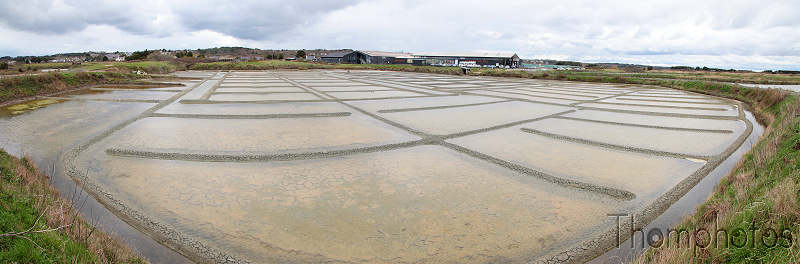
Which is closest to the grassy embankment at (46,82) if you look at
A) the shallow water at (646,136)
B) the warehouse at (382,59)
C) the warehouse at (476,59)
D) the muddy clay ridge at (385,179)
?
the muddy clay ridge at (385,179)

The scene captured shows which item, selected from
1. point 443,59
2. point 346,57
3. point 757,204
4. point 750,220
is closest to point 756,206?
point 757,204

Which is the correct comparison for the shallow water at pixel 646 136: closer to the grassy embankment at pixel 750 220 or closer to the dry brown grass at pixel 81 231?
the grassy embankment at pixel 750 220

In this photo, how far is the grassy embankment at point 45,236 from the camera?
2.77 meters

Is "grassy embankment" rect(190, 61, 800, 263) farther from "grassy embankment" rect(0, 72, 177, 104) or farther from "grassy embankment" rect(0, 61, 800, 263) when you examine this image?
"grassy embankment" rect(0, 72, 177, 104)

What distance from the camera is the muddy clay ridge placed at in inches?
161

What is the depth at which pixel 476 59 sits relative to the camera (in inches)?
2741

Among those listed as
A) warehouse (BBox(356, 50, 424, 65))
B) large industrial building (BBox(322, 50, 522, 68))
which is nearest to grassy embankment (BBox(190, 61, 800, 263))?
large industrial building (BBox(322, 50, 522, 68))

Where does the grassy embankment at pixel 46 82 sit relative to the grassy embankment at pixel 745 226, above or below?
above

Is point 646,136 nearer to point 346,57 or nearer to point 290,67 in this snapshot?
point 290,67

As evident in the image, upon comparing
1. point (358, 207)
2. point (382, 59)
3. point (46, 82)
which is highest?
point (382, 59)

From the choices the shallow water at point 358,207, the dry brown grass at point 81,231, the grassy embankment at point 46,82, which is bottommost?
the shallow water at point 358,207

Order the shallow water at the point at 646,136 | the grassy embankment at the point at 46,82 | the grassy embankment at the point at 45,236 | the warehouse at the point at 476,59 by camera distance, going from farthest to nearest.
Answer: the warehouse at the point at 476,59
the grassy embankment at the point at 46,82
the shallow water at the point at 646,136
the grassy embankment at the point at 45,236

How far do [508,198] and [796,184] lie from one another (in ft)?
10.7

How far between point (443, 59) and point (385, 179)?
71505mm
